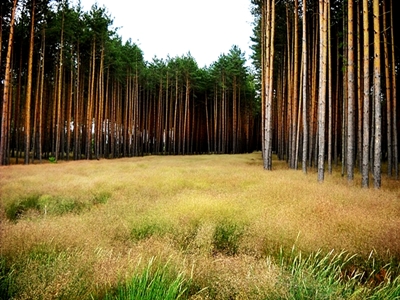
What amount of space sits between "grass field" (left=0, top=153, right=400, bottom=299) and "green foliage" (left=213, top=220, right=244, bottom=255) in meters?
0.02

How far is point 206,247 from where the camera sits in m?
4.14

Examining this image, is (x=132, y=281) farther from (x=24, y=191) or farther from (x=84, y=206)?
(x=24, y=191)

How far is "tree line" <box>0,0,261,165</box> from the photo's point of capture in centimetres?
2198

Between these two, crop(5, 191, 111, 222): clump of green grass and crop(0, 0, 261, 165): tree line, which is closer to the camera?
crop(5, 191, 111, 222): clump of green grass

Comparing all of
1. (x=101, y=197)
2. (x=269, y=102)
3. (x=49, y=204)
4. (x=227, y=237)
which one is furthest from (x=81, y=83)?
(x=227, y=237)

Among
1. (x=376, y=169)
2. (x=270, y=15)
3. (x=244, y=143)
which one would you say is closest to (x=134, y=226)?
(x=376, y=169)

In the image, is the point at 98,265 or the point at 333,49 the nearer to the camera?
the point at 98,265

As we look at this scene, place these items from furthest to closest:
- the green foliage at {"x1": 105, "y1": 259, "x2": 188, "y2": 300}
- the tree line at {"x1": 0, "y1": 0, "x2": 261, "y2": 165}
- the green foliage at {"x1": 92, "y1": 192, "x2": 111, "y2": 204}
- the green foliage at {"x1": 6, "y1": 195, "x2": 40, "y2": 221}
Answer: the tree line at {"x1": 0, "y1": 0, "x2": 261, "y2": 165} < the green foliage at {"x1": 92, "y1": 192, "x2": 111, "y2": 204} < the green foliage at {"x1": 6, "y1": 195, "x2": 40, "y2": 221} < the green foliage at {"x1": 105, "y1": 259, "x2": 188, "y2": 300}

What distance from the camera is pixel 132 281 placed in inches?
104

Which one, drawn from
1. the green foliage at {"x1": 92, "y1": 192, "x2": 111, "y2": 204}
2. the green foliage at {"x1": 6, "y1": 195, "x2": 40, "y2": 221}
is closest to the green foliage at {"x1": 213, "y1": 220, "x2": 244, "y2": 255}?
the green foliage at {"x1": 92, "y1": 192, "x2": 111, "y2": 204}

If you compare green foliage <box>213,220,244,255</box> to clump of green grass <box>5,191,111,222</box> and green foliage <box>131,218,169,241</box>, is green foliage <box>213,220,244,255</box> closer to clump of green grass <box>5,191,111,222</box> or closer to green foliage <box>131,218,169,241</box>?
green foliage <box>131,218,169,241</box>

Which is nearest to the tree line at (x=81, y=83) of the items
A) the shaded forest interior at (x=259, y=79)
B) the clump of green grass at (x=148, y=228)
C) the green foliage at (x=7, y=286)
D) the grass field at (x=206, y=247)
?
the shaded forest interior at (x=259, y=79)

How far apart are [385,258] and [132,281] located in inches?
132

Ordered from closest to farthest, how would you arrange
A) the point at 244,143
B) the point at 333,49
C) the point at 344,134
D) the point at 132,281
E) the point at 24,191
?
the point at 132,281, the point at 24,191, the point at 344,134, the point at 333,49, the point at 244,143
